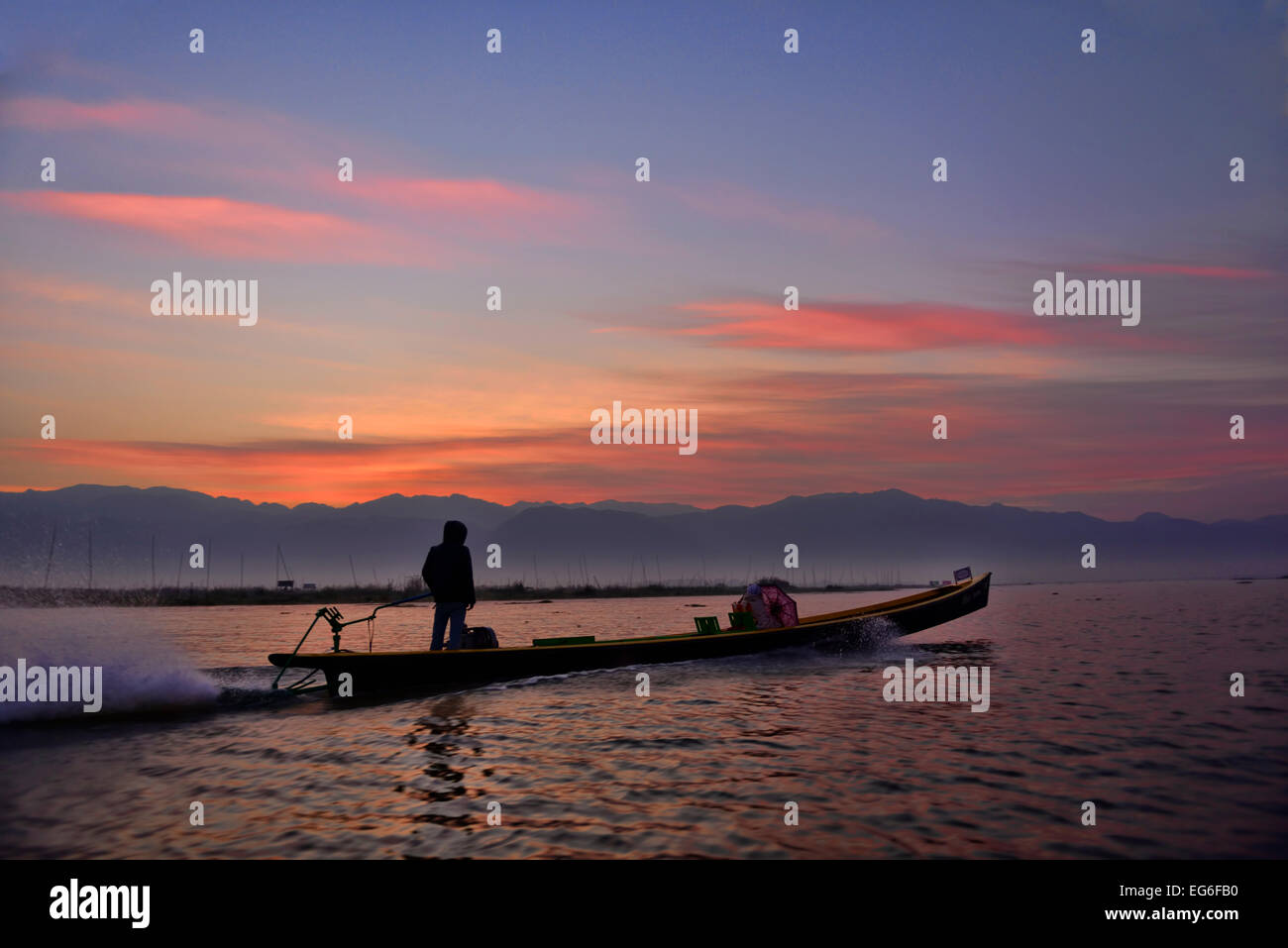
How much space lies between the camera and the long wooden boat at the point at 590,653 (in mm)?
15969

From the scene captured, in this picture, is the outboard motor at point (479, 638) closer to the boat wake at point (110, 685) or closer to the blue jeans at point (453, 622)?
the blue jeans at point (453, 622)

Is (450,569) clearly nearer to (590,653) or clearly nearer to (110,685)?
(590,653)

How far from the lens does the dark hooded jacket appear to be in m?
16.4

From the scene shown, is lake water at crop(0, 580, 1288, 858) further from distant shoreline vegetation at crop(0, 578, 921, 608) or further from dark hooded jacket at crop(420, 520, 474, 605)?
distant shoreline vegetation at crop(0, 578, 921, 608)

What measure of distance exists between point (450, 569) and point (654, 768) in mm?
7503

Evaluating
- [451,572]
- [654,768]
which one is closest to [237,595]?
[451,572]

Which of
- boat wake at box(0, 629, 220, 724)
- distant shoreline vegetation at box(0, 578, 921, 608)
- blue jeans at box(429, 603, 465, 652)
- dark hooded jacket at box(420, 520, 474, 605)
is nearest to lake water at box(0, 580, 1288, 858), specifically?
boat wake at box(0, 629, 220, 724)

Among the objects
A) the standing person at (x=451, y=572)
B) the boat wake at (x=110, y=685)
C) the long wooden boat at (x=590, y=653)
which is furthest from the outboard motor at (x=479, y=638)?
the boat wake at (x=110, y=685)

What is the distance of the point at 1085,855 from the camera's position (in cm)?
709

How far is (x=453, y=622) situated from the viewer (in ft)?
56.2

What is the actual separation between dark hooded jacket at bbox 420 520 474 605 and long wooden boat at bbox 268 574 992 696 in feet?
3.79

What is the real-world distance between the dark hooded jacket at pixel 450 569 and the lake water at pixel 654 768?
6.94ft
